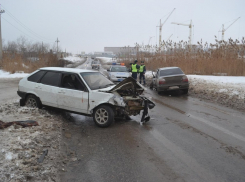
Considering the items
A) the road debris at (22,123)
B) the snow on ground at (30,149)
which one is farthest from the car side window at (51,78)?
the road debris at (22,123)

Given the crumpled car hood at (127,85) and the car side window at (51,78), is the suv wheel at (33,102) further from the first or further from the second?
the crumpled car hood at (127,85)

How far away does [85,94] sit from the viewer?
662cm

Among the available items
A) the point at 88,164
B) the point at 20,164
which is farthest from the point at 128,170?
the point at 20,164

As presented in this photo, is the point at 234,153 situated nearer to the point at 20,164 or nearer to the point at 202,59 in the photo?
the point at 20,164

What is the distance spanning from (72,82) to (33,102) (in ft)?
5.38

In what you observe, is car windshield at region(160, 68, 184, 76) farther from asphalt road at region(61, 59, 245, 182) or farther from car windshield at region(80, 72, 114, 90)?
car windshield at region(80, 72, 114, 90)

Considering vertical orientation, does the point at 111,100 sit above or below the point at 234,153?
above

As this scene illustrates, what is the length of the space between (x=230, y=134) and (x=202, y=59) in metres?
16.4

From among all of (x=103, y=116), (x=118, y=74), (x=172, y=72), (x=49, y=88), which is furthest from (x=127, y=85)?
(x=118, y=74)

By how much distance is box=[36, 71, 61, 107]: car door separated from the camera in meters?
7.14

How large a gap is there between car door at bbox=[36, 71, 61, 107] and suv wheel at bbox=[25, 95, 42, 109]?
0.18 meters

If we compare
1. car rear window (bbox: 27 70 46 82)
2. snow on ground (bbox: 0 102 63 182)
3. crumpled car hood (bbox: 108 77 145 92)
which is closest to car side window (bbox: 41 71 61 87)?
car rear window (bbox: 27 70 46 82)

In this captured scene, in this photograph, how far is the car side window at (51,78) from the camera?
730 centimetres

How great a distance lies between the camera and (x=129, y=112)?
682 centimetres
